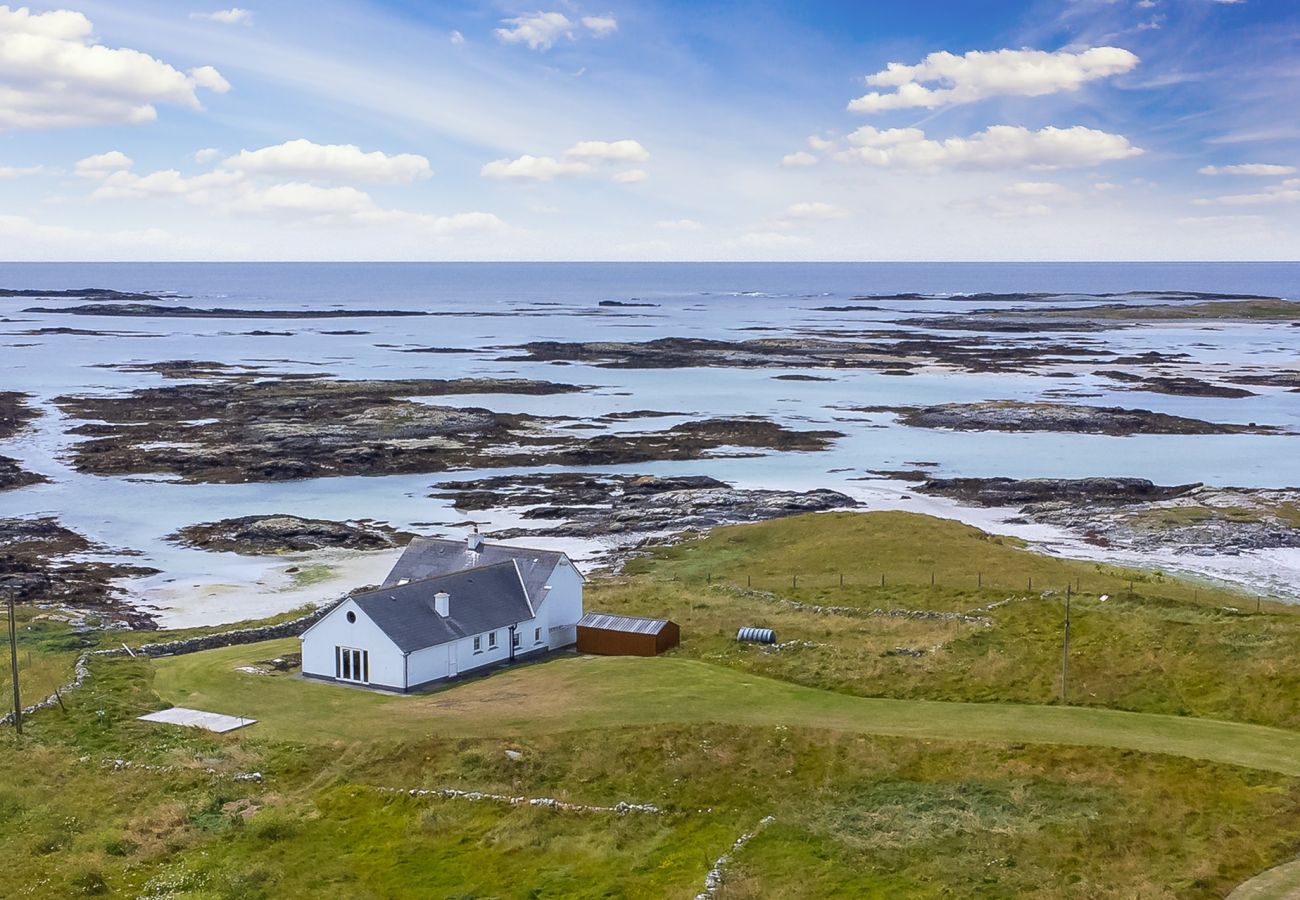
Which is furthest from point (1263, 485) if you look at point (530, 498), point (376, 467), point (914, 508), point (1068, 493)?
point (376, 467)

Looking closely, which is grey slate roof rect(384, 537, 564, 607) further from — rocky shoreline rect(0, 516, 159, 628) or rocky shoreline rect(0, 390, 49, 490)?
rocky shoreline rect(0, 390, 49, 490)

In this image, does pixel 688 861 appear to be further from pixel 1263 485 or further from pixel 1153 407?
pixel 1153 407

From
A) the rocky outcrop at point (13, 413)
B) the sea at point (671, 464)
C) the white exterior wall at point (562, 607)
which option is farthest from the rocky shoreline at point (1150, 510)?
the rocky outcrop at point (13, 413)

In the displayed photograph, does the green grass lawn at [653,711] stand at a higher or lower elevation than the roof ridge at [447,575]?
lower

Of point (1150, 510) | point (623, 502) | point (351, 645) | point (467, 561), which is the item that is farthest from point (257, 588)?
point (1150, 510)

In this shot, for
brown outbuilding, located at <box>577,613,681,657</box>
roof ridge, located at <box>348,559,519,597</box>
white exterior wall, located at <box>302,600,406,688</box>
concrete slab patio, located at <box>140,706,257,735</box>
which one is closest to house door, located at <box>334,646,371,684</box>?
white exterior wall, located at <box>302,600,406,688</box>

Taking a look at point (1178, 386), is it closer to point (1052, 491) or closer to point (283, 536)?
point (1052, 491)

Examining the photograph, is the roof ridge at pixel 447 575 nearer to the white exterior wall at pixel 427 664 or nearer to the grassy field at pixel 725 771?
the white exterior wall at pixel 427 664
